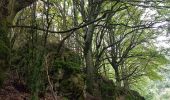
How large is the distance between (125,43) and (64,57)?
26.9 ft

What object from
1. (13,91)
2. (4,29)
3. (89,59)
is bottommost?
(13,91)

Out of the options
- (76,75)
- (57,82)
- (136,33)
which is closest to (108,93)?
(76,75)

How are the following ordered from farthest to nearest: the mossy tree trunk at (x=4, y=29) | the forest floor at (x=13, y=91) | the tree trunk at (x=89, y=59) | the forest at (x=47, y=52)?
the tree trunk at (x=89, y=59), the forest floor at (x=13, y=91), the forest at (x=47, y=52), the mossy tree trunk at (x=4, y=29)

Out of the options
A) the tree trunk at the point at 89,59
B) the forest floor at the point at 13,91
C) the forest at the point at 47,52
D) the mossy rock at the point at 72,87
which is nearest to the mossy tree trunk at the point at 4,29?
the forest at the point at 47,52

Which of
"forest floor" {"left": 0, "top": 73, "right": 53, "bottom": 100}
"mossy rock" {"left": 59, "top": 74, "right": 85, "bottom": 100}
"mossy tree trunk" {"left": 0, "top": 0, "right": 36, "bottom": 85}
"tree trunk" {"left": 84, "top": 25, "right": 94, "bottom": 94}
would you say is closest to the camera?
"mossy tree trunk" {"left": 0, "top": 0, "right": 36, "bottom": 85}

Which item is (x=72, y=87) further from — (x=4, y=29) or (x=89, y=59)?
(x=4, y=29)

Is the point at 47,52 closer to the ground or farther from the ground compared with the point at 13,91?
farther from the ground

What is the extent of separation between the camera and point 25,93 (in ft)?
20.6

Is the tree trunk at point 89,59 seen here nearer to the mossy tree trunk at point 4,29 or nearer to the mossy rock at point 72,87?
the mossy rock at point 72,87

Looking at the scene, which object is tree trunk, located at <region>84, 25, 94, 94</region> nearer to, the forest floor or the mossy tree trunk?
the forest floor

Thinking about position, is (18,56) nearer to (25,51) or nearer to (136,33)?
(25,51)

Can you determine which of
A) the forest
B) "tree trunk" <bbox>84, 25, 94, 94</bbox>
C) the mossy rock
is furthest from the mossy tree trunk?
"tree trunk" <bbox>84, 25, 94, 94</bbox>

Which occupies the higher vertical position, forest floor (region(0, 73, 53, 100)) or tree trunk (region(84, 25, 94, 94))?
tree trunk (region(84, 25, 94, 94))

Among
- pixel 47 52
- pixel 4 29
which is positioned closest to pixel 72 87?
pixel 47 52
